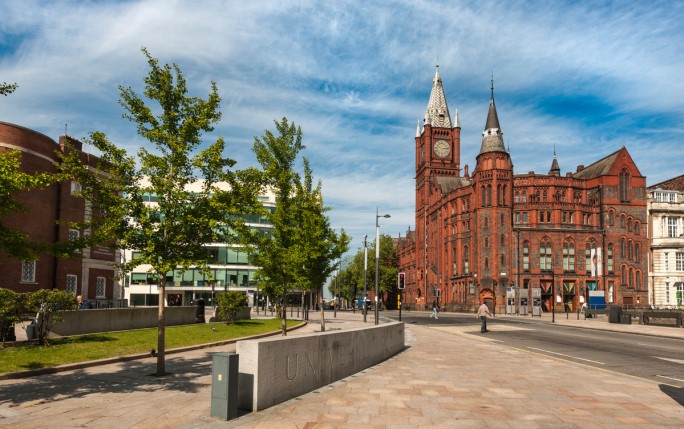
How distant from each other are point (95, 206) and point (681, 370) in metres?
16.4

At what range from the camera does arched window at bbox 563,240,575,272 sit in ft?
245

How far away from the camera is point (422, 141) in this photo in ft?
348

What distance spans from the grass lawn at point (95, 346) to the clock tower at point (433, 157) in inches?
3228

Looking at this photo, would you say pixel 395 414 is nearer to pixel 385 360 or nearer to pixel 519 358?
pixel 385 360

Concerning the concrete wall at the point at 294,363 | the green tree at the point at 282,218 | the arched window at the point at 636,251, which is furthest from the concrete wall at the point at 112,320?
the arched window at the point at 636,251

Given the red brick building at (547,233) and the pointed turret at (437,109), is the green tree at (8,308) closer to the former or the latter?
the red brick building at (547,233)

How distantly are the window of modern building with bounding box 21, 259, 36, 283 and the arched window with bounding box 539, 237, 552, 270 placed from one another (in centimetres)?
6327

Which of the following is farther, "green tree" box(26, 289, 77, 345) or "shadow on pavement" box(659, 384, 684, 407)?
"green tree" box(26, 289, 77, 345)

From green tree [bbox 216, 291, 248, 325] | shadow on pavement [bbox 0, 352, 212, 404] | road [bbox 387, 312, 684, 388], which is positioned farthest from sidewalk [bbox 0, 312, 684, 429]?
green tree [bbox 216, 291, 248, 325]

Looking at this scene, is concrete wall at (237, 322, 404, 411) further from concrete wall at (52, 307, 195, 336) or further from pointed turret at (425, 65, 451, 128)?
pointed turret at (425, 65, 451, 128)

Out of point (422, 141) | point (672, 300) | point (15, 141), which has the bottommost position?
point (672, 300)

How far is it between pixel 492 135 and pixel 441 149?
26039 millimetres

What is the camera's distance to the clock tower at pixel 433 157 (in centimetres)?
10225

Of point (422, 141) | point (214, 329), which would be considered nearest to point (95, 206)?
point (214, 329)
